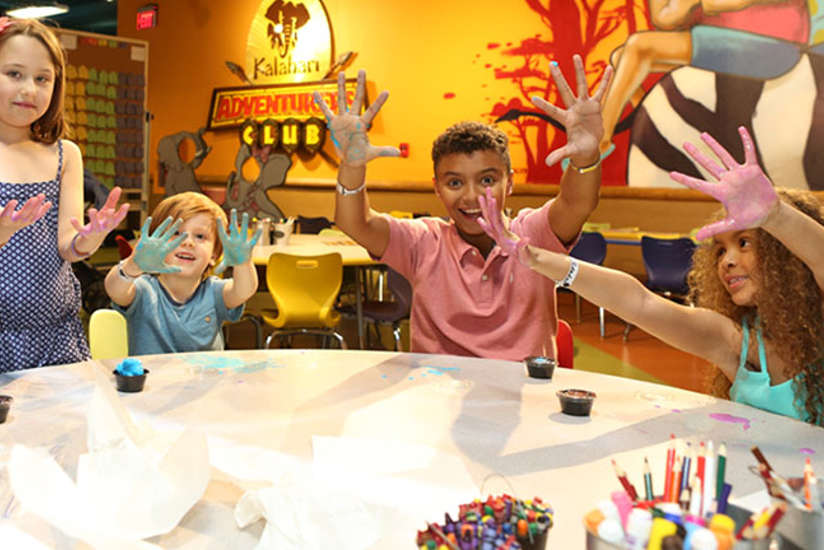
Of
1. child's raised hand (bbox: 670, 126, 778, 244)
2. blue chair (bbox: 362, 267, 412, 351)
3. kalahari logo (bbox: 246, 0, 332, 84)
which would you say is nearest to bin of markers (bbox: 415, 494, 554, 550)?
child's raised hand (bbox: 670, 126, 778, 244)

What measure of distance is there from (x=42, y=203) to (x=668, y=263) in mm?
4881

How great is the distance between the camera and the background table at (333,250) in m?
4.34

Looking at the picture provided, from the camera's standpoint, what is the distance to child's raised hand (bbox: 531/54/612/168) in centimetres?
181

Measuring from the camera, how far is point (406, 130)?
853cm

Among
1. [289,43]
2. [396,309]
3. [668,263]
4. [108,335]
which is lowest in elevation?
[396,309]

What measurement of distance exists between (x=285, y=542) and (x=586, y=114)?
1.32m

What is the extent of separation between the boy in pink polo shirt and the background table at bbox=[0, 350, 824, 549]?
0.29m

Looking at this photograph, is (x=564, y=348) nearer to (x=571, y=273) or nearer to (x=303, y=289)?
(x=571, y=273)

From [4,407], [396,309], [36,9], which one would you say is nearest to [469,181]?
[4,407]

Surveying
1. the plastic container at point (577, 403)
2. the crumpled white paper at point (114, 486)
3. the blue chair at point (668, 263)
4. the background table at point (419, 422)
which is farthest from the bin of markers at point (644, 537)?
the blue chair at point (668, 263)

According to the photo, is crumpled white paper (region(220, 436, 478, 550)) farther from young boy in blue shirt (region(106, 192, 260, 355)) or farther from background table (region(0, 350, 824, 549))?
young boy in blue shirt (region(106, 192, 260, 355))

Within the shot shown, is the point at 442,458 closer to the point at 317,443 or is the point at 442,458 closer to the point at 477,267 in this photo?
the point at 317,443

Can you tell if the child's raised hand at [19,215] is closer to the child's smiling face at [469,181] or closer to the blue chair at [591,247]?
the child's smiling face at [469,181]

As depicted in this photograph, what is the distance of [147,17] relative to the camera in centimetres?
1044
